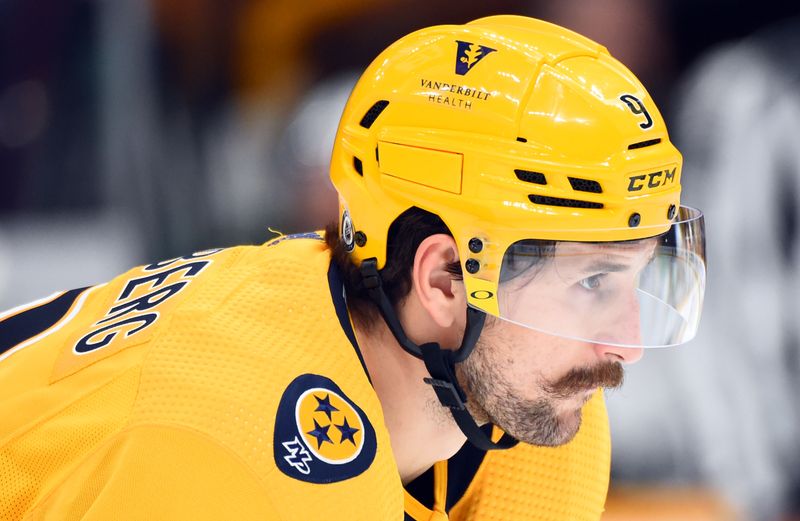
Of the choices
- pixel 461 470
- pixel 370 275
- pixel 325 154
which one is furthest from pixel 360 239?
pixel 325 154

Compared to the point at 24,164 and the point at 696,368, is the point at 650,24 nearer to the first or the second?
the point at 696,368

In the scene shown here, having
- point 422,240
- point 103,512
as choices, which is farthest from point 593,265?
point 103,512

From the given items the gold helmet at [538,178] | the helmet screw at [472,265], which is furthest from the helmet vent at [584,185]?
the helmet screw at [472,265]

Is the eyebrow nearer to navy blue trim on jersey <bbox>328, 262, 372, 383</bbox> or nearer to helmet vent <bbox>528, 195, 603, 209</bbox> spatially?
helmet vent <bbox>528, 195, 603, 209</bbox>

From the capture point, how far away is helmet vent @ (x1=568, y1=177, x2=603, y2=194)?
1.80m

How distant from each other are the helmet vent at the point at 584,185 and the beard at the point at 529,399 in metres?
0.34

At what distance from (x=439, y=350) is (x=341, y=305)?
7.8 inches

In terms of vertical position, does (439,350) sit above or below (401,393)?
above

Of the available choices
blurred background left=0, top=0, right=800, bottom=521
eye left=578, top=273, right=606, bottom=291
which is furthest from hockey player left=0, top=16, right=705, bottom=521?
blurred background left=0, top=0, right=800, bottom=521

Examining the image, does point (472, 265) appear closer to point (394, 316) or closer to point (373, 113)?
point (394, 316)

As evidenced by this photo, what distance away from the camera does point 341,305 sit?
1896 mm

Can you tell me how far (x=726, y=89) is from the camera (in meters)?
3.61

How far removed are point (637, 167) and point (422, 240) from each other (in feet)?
1.33

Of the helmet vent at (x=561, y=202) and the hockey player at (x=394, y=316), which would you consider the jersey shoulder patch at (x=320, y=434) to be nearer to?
the hockey player at (x=394, y=316)
